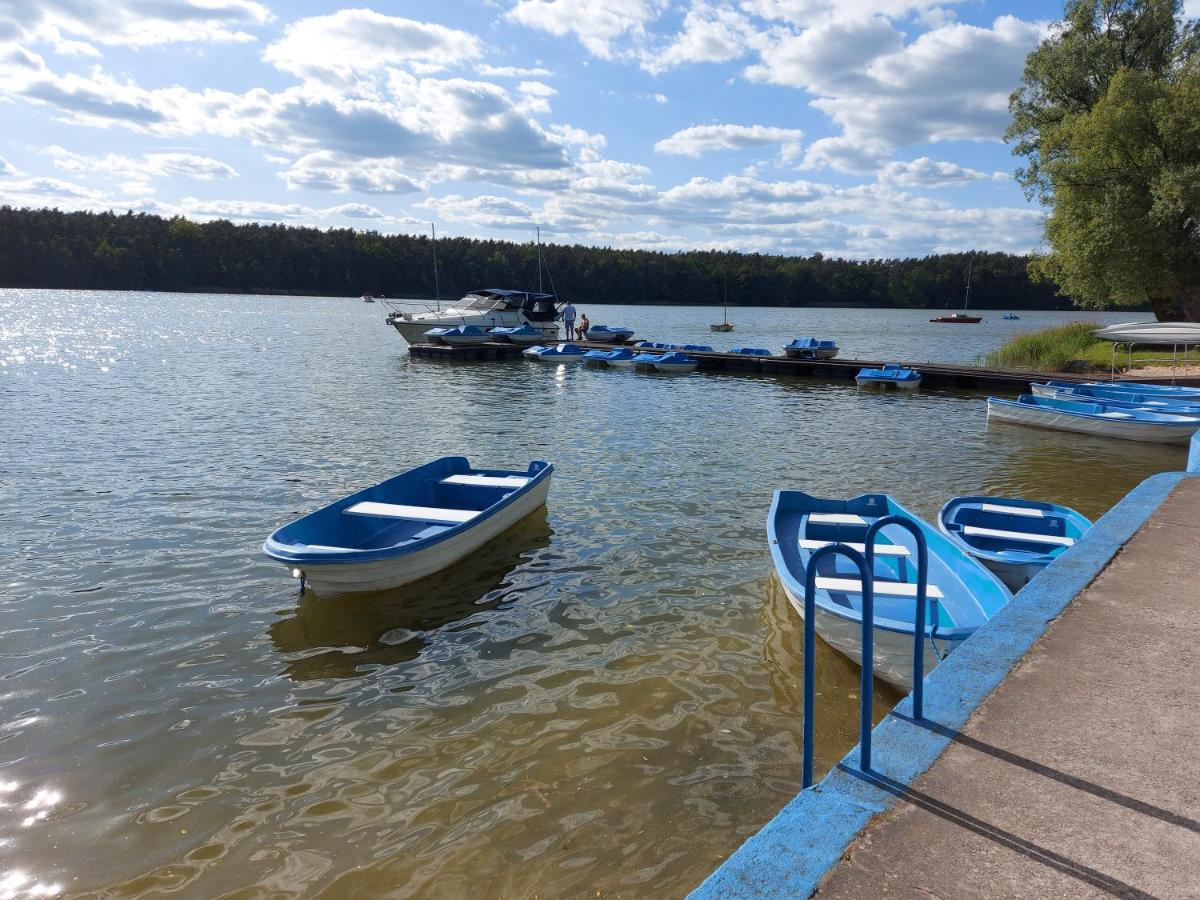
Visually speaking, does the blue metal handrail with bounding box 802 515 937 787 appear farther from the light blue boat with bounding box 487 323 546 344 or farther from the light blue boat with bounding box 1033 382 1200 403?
the light blue boat with bounding box 487 323 546 344

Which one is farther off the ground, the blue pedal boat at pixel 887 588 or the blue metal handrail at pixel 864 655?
the blue metal handrail at pixel 864 655

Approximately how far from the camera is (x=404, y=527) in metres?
9.84

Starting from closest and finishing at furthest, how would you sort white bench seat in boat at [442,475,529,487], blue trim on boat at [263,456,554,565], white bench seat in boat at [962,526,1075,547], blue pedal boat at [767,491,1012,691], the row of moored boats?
blue pedal boat at [767,491,1012,691] < the row of moored boats < blue trim on boat at [263,456,554,565] < white bench seat in boat at [962,526,1075,547] < white bench seat in boat at [442,475,529,487]

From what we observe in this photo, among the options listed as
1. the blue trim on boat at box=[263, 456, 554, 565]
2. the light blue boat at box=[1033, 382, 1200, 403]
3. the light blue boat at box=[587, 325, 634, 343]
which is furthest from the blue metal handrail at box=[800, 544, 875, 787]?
the light blue boat at box=[587, 325, 634, 343]

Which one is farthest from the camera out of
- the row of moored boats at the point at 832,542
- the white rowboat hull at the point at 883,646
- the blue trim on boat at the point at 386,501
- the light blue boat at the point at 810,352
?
the light blue boat at the point at 810,352

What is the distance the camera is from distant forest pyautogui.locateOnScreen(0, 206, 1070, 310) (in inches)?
5335

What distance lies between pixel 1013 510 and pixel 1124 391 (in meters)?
17.5

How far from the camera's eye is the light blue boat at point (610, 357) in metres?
37.7

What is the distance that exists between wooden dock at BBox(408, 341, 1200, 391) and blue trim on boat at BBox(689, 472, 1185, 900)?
25873 mm

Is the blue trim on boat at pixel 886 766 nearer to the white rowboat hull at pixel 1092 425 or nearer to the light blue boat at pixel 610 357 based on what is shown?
the white rowboat hull at pixel 1092 425

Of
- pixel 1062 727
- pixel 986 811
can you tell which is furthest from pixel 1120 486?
pixel 986 811

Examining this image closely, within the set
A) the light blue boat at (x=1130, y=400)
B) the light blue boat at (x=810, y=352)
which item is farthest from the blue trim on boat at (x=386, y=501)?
the light blue boat at (x=810, y=352)

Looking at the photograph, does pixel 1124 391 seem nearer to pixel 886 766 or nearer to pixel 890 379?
pixel 890 379

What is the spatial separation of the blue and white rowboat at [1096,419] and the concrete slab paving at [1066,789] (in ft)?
55.9
